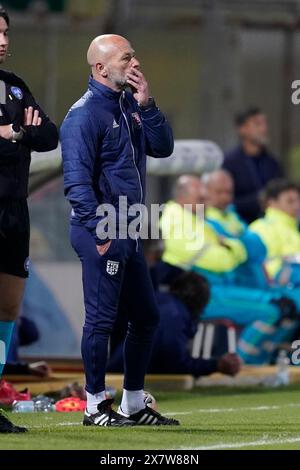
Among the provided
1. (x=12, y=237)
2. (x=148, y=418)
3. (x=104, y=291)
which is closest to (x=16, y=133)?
Result: (x=12, y=237)

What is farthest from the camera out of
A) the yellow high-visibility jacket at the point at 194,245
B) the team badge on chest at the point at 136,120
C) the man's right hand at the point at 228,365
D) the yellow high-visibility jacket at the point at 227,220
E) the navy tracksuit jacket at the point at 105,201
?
the yellow high-visibility jacket at the point at 227,220

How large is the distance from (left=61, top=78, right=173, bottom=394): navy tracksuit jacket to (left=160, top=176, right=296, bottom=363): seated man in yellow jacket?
18.5ft

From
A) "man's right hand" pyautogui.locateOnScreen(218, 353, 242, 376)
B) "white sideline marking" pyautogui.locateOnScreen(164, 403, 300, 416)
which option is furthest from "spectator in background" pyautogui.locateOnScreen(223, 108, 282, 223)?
"white sideline marking" pyautogui.locateOnScreen(164, 403, 300, 416)

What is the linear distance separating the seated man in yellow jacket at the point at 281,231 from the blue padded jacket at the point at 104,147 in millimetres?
6398

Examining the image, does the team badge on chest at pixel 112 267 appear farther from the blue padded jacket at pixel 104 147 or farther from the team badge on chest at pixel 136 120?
the team badge on chest at pixel 136 120

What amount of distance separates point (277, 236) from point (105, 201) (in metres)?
6.86

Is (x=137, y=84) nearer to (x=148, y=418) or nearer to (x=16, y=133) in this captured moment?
(x=16, y=133)

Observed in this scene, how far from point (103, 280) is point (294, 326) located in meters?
6.61

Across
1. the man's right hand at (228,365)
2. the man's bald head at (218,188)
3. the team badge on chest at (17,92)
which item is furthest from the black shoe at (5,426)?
the man's bald head at (218,188)

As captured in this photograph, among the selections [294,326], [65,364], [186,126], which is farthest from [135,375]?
[186,126]

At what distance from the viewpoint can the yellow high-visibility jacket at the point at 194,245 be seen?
15.2 m

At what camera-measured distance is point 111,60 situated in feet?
30.8

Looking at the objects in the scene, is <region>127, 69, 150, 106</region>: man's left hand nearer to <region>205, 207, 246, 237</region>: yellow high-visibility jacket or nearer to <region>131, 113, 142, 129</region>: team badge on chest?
<region>131, 113, 142, 129</region>: team badge on chest

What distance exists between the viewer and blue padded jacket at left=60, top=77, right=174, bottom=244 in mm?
9180
